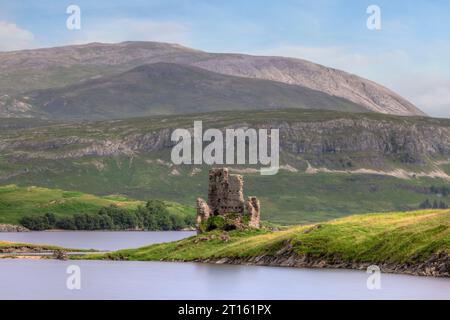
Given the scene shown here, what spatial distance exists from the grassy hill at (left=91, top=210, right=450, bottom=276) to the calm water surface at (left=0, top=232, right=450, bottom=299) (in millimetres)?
3810

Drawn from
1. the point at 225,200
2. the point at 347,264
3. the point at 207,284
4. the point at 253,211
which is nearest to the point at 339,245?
the point at 347,264

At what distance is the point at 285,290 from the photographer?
98812mm

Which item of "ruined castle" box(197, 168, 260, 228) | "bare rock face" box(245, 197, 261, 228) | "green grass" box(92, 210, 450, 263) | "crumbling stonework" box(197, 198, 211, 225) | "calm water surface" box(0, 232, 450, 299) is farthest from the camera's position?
"bare rock face" box(245, 197, 261, 228)

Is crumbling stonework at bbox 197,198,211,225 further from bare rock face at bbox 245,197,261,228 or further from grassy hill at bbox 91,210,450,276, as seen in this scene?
bare rock face at bbox 245,197,261,228

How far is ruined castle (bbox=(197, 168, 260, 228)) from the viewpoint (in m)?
144

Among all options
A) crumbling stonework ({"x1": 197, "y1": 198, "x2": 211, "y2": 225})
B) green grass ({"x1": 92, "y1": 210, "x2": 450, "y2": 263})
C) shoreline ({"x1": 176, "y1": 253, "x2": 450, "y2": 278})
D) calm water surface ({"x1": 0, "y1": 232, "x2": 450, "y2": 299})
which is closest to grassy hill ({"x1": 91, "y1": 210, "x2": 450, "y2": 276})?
green grass ({"x1": 92, "y1": 210, "x2": 450, "y2": 263})

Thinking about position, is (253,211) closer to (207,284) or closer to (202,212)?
(202,212)

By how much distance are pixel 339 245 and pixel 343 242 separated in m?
0.54

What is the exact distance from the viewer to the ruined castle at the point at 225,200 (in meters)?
144

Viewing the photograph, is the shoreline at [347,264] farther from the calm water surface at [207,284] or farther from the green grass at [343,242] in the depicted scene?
the calm water surface at [207,284]

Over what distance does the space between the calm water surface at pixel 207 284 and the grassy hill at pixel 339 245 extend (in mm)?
3810

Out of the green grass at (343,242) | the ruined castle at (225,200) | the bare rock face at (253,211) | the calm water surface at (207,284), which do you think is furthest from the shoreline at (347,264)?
the bare rock face at (253,211)
